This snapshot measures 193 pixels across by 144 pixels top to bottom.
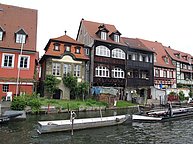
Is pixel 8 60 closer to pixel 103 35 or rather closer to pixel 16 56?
pixel 16 56

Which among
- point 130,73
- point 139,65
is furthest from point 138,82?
point 139,65

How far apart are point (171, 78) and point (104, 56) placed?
2081cm

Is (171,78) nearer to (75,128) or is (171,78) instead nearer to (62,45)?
(62,45)

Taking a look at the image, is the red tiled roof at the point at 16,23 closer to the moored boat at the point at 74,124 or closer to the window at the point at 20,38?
the window at the point at 20,38

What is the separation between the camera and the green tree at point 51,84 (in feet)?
104

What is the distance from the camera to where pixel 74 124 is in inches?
692

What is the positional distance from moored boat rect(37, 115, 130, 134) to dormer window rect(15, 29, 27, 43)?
17.8 metres

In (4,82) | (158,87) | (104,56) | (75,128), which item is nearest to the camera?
(75,128)

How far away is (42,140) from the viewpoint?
14.2 metres

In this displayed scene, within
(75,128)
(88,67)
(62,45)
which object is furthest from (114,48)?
(75,128)

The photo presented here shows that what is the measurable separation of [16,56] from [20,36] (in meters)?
3.28

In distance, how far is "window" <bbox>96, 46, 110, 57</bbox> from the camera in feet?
124

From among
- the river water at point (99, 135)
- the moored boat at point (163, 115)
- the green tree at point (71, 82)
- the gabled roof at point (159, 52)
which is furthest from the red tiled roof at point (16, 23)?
the gabled roof at point (159, 52)

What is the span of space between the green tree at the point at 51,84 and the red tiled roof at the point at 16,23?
A: 16.5ft
